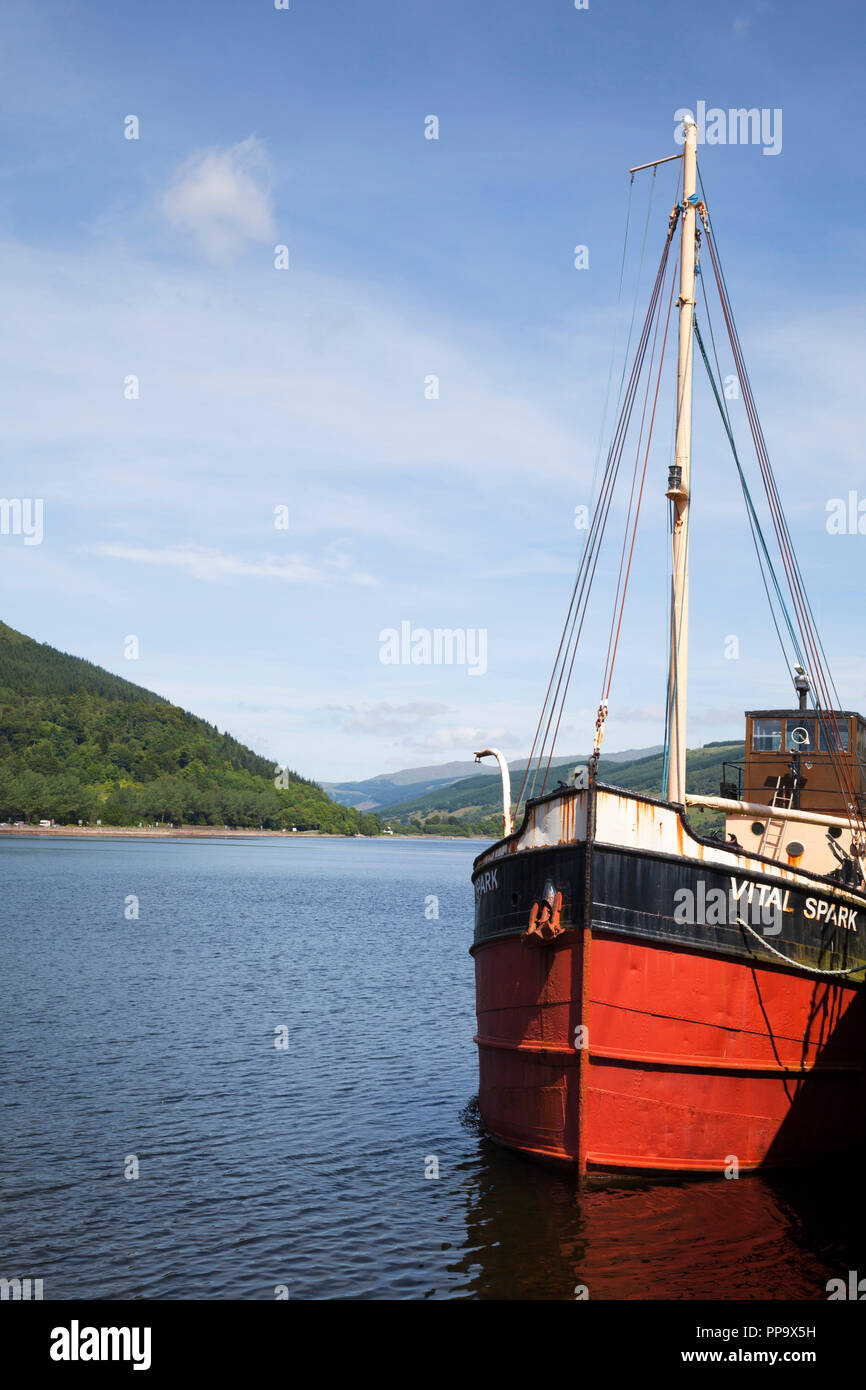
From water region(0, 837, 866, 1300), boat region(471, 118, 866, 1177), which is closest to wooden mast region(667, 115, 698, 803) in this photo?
boat region(471, 118, 866, 1177)

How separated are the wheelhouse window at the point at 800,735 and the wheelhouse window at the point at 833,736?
0.50 feet

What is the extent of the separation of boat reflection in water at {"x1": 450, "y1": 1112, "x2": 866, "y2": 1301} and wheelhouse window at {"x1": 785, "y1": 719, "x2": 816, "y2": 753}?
26.0 ft

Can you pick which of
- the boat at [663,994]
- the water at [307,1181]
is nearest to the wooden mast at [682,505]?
the boat at [663,994]

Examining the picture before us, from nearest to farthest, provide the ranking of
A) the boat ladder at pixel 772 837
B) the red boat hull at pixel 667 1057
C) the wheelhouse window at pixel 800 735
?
the red boat hull at pixel 667 1057 < the boat ladder at pixel 772 837 < the wheelhouse window at pixel 800 735

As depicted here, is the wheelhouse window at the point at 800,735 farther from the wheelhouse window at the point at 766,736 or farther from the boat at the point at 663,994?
the boat at the point at 663,994

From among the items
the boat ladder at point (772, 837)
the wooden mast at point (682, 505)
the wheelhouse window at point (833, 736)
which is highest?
the wooden mast at point (682, 505)

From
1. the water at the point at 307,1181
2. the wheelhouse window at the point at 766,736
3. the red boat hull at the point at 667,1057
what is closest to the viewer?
the water at the point at 307,1181

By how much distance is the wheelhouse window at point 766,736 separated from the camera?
20891 mm

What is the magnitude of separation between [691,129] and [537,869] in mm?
12471

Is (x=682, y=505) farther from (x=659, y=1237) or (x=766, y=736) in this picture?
(x=659, y=1237)

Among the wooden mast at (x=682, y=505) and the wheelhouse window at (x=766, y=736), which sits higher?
the wooden mast at (x=682, y=505)

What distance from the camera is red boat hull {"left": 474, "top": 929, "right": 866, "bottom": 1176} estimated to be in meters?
13.6

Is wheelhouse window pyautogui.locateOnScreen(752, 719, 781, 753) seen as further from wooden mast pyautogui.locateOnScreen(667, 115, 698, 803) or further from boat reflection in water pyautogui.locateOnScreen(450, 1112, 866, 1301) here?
boat reflection in water pyautogui.locateOnScreen(450, 1112, 866, 1301)
